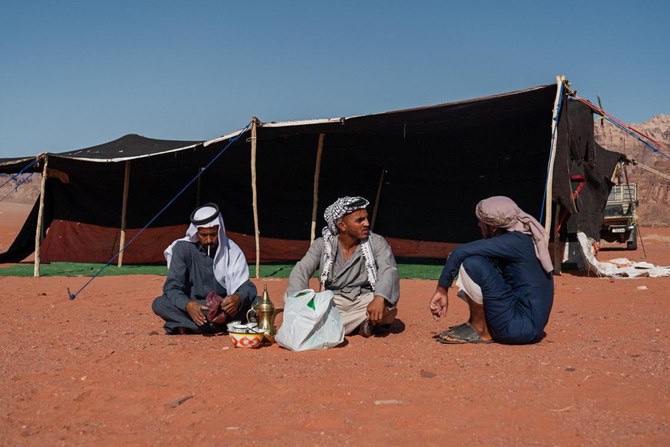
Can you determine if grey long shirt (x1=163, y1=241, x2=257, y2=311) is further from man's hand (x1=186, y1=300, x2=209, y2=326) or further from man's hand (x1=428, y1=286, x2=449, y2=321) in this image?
man's hand (x1=428, y1=286, x2=449, y2=321)

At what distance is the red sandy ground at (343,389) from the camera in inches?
96.1

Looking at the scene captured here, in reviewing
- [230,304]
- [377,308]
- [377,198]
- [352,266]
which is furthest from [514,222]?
[377,198]

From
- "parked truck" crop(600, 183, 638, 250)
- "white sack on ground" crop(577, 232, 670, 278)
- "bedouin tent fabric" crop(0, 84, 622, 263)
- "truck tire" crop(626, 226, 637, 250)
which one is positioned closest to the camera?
"white sack on ground" crop(577, 232, 670, 278)

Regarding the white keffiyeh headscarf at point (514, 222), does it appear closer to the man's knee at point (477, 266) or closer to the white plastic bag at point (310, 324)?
the man's knee at point (477, 266)

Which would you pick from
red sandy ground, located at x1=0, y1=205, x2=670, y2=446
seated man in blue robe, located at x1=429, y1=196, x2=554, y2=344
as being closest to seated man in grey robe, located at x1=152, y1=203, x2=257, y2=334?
red sandy ground, located at x1=0, y1=205, x2=670, y2=446

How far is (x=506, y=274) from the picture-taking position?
394 cm

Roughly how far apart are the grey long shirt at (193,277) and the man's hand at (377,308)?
37.3 inches

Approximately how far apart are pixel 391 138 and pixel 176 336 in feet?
18.6

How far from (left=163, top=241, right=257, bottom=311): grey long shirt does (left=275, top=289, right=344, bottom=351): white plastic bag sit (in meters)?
0.60

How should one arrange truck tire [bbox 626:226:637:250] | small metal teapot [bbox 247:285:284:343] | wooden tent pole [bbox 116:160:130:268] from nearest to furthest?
small metal teapot [bbox 247:285:284:343], wooden tent pole [bbox 116:160:130:268], truck tire [bbox 626:226:637:250]

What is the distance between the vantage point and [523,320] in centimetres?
387

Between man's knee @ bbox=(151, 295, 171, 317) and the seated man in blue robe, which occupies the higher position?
the seated man in blue robe

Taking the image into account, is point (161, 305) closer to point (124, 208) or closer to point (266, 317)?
point (266, 317)

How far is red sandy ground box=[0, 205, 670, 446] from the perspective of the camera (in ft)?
8.01
